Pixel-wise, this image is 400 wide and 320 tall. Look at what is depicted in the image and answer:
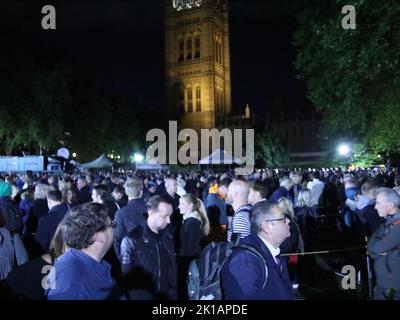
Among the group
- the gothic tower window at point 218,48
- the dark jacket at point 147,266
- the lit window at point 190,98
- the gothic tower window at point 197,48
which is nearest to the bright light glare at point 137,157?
the lit window at point 190,98

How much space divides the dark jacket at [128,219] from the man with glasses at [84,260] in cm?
277

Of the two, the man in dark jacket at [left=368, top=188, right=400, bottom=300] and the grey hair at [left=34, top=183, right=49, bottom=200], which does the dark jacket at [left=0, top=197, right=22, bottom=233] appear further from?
the man in dark jacket at [left=368, top=188, right=400, bottom=300]

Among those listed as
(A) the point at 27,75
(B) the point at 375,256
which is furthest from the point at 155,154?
(B) the point at 375,256

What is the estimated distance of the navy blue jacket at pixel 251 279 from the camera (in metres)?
3.04

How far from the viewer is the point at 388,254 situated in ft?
14.6

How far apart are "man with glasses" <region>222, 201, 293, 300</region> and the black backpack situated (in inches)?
10.6

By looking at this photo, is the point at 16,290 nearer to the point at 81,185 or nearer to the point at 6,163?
the point at 81,185

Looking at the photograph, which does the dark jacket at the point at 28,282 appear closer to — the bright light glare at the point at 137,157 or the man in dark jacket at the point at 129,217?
the man in dark jacket at the point at 129,217

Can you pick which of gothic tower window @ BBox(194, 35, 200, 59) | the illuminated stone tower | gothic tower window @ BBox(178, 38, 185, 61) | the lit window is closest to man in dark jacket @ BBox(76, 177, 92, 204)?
the illuminated stone tower

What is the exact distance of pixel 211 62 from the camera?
8638 centimetres

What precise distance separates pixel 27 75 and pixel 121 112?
740 inches

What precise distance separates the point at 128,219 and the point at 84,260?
315 cm

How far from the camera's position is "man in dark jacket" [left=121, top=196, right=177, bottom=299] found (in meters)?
3.85

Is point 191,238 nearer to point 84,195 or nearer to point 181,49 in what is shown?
point 84,195
